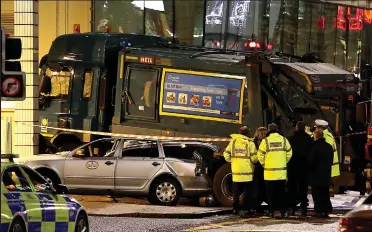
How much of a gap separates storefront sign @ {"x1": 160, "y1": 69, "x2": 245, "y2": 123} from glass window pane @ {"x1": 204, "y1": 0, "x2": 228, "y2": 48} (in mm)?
10554

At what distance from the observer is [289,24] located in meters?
34.3

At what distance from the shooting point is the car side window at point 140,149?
66.4ft

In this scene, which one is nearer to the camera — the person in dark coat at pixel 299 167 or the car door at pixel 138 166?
the person in dark coat at pixel 299 167

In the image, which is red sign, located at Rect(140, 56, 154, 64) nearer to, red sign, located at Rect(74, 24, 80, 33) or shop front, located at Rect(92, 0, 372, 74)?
red sign, located at Rect(74, 24, 80, 33)

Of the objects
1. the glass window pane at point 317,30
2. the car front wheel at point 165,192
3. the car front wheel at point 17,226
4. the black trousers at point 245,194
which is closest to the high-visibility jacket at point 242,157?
the black trousers at point 245,194

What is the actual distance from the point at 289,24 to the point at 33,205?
74.5ft

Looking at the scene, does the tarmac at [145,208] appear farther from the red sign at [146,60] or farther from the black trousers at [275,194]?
the red sign at [146,60]

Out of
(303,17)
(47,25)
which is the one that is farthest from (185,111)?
(303,17)

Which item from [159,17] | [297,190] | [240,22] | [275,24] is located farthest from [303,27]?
[297,190]

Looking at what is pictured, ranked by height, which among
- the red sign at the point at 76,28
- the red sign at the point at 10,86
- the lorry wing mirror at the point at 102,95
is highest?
the red sign at the point at 76,28

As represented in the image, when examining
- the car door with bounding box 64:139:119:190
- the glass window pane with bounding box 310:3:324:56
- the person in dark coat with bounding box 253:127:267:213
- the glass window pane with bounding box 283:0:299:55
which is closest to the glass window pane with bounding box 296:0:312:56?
the glass window pane with bounding box 310:3:324:56

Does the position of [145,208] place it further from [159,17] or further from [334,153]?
[159,17]

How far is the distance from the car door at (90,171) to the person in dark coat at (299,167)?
3.52 metres

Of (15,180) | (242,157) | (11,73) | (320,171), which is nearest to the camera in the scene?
(11,73)
